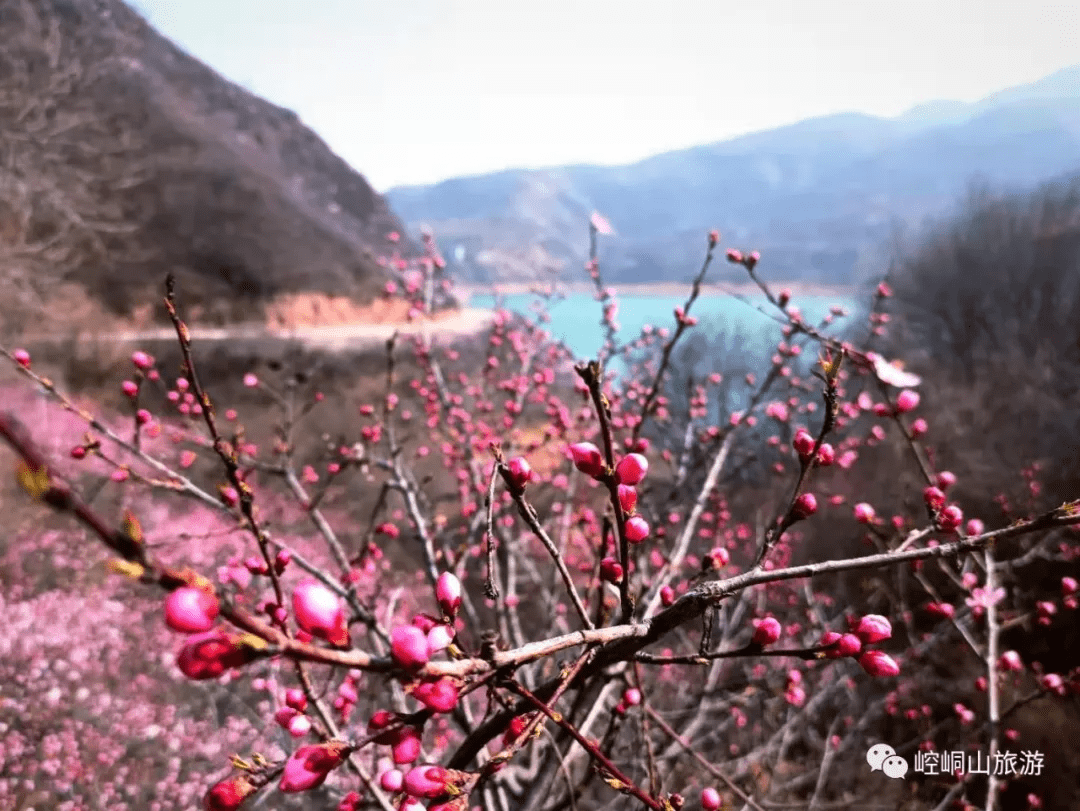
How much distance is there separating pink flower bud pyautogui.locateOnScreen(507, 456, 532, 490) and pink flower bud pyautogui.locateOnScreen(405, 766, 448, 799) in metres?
0.42

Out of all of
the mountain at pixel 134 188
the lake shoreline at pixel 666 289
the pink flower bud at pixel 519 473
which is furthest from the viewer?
the lake shoreline at pixel 666 289

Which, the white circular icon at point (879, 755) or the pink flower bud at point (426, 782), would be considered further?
the white circular icon at point (879, 755)

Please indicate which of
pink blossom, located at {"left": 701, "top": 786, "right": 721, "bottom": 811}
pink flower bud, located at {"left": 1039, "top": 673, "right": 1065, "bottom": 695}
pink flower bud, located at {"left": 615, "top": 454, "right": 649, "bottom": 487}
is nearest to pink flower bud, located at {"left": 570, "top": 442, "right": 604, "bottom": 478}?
pink flower bud, located at {"left": 615, "top": 454, "right": 649, "bottom": 487}

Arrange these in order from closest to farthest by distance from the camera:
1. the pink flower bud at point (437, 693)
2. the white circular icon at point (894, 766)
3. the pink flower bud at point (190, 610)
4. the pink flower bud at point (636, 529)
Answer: the pink flower bud at point (190, 610)
the pink flower bud at point (437, 693)
the pink flower bud at point (636, 529)
the white circular icon at point (894, 766)

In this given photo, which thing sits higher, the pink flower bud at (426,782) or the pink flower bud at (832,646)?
the pink flower bud at (832,646)

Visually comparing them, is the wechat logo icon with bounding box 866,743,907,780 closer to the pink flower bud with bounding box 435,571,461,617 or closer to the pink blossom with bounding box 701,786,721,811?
the pink blossom with bounding box 701,786,721,811

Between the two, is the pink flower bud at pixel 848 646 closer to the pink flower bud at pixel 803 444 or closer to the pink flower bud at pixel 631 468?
the pink flower bud at pixel 803 444

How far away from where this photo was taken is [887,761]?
6.21 ft

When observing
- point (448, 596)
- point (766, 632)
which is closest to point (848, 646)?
point (766, 632)

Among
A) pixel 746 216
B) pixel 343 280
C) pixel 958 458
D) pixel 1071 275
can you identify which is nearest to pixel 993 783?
pixel 958 458

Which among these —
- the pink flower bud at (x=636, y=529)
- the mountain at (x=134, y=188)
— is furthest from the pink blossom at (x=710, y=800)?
the mountain at (x=134, y=188)

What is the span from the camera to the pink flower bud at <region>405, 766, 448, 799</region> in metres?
0.82

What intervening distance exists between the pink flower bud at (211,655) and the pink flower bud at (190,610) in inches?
0.5

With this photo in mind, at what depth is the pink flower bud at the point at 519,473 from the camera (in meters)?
0.98
